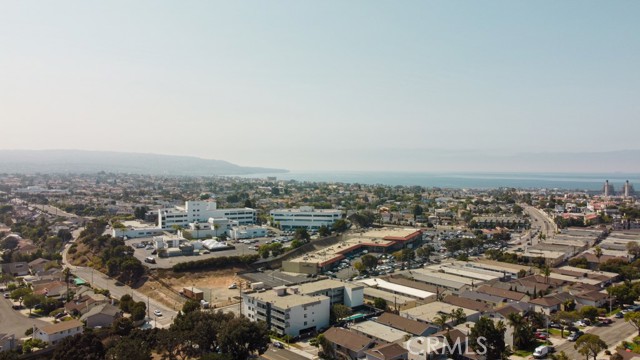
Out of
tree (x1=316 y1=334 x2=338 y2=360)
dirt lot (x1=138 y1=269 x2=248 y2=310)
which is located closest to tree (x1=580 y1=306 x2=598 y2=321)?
tree (x1=316 y1=334 x2=338 y2=360)

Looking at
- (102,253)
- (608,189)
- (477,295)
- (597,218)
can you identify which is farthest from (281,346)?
(608,189)

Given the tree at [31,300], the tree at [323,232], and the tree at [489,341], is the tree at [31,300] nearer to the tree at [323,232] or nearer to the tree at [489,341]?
the tree at [489,341]

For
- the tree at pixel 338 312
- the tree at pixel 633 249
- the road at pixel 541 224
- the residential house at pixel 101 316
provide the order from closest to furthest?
the residential house at pixel 101 316, the tree at pixel 338 312, the tree at pixel 633 249, the road at pixel 541 224

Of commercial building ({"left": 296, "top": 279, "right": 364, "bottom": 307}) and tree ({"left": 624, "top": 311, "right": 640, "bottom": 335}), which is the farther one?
commercial building ({"left": 296, "top": 279, "right": 364, "bottom": 307})

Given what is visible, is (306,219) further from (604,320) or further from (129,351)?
(129,351)

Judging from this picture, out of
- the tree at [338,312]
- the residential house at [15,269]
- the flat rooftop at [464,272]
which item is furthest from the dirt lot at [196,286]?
the flat rooftop at [464,272]

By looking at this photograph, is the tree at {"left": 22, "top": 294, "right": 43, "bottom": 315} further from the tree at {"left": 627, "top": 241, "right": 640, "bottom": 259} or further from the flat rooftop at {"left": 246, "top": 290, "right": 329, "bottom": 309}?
the tree at {"left": 627, "top": 241, "right": 640, "bottom": 259}
